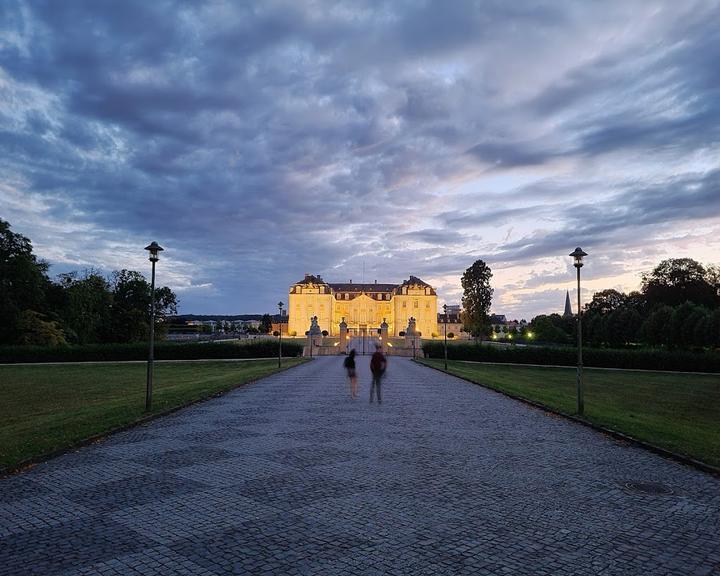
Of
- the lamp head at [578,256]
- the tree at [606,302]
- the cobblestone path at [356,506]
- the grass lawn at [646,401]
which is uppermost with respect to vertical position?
the tree at [606,302]

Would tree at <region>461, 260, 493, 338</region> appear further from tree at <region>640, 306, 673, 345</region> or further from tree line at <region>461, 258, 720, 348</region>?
tree at <region>640, 306, 673, 345</region>

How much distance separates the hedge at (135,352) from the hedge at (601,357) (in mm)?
18639

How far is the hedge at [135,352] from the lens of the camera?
158 feet

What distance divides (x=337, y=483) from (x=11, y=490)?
4.83 m

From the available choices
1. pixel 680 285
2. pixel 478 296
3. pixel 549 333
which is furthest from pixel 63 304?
pixel 680 285

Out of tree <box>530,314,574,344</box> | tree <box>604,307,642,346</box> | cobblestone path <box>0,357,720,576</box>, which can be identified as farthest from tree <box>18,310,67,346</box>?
tree <box>530,314,574,344</box>

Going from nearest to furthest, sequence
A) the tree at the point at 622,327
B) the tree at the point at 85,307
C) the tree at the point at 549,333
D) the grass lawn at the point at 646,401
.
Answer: the grass lawn at the point at 646,401 → the tree at the point at 85,307 → the tree at the point at 622,327 → the tree at the point at 549,333

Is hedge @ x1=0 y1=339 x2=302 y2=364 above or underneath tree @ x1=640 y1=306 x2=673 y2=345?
underneath

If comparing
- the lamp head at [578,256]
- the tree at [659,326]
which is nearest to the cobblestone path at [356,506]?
the lamp head at [578,256]

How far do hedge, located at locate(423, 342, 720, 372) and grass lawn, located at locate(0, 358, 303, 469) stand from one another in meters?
28.4

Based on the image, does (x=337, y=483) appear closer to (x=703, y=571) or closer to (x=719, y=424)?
(x=703, y=571)

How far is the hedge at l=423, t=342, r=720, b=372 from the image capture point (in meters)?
49.2

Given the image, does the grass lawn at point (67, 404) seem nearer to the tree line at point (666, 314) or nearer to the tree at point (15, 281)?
the tree at point (15, 281)

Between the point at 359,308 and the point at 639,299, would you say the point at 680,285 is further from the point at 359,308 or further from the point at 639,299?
the point at 359,308
